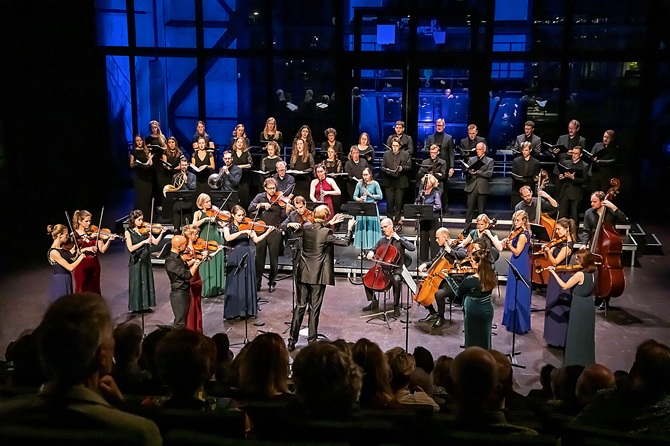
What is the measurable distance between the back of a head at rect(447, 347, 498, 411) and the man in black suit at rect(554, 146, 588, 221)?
9.71 meters

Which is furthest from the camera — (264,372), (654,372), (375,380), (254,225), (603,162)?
(603,162)

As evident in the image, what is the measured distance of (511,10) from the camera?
49.5ft

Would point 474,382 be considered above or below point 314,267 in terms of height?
above

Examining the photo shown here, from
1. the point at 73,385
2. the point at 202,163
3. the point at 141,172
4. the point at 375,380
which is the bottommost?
the point at 375,380

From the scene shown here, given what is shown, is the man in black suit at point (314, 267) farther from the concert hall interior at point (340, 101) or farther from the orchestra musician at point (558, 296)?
the concert hall interior at point (340, 101)

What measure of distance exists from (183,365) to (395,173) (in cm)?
973

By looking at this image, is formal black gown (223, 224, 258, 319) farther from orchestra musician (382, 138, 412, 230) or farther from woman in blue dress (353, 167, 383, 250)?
orchestra musician (382, 138, 412, 230)

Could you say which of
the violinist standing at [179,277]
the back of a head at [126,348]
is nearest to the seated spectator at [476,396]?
the back of a head at [126,348]

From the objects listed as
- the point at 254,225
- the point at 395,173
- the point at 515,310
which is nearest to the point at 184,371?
the point at 515,310

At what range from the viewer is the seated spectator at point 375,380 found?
4.05 metres

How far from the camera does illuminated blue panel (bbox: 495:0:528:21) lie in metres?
15.1

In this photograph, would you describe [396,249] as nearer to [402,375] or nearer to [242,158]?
[242,158]

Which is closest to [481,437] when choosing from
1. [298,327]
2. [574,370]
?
[574,370]

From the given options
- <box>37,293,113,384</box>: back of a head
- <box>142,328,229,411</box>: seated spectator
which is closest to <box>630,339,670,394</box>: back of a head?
<box>142,328,229,411</box>: seated spectator
